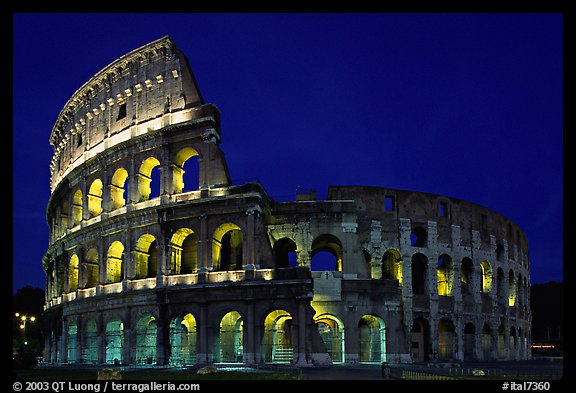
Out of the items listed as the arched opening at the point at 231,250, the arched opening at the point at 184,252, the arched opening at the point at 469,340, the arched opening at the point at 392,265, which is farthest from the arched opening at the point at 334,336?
the arched opening at the point at 469,340

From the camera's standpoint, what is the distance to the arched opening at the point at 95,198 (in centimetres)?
3875

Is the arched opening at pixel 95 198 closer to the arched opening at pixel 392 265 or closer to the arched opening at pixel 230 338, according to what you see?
the arched opening at pixel 230 338

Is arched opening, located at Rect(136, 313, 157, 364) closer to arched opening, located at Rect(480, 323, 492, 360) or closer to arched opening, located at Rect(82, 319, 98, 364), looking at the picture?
arched opening, located at Rect(82, 319, 98, 364)

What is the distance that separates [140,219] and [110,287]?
14.2ft

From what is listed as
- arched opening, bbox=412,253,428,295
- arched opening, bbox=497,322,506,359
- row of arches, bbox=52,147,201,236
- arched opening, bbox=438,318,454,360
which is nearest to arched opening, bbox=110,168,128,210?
row of arches, bbox=52,147,201,236

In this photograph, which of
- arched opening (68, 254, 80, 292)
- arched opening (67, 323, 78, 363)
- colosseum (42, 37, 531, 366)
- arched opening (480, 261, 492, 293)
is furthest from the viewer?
arched opening (480, 261, 492, 293)

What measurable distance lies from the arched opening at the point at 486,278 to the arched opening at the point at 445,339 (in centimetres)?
484

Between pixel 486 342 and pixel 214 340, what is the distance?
20745 mm

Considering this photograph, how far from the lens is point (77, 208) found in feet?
134

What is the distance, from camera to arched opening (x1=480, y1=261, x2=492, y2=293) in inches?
1721

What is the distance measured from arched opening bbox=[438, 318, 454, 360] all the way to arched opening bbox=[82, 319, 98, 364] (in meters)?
20.4

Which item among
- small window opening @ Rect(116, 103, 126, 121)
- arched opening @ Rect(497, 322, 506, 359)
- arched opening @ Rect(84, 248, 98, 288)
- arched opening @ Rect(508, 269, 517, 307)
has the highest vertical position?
small window opening @ Rect(116, 103, 126, 121)

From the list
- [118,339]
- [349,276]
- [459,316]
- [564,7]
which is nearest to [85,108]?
[118,339]

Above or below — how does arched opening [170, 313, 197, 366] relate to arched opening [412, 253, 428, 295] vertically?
below
